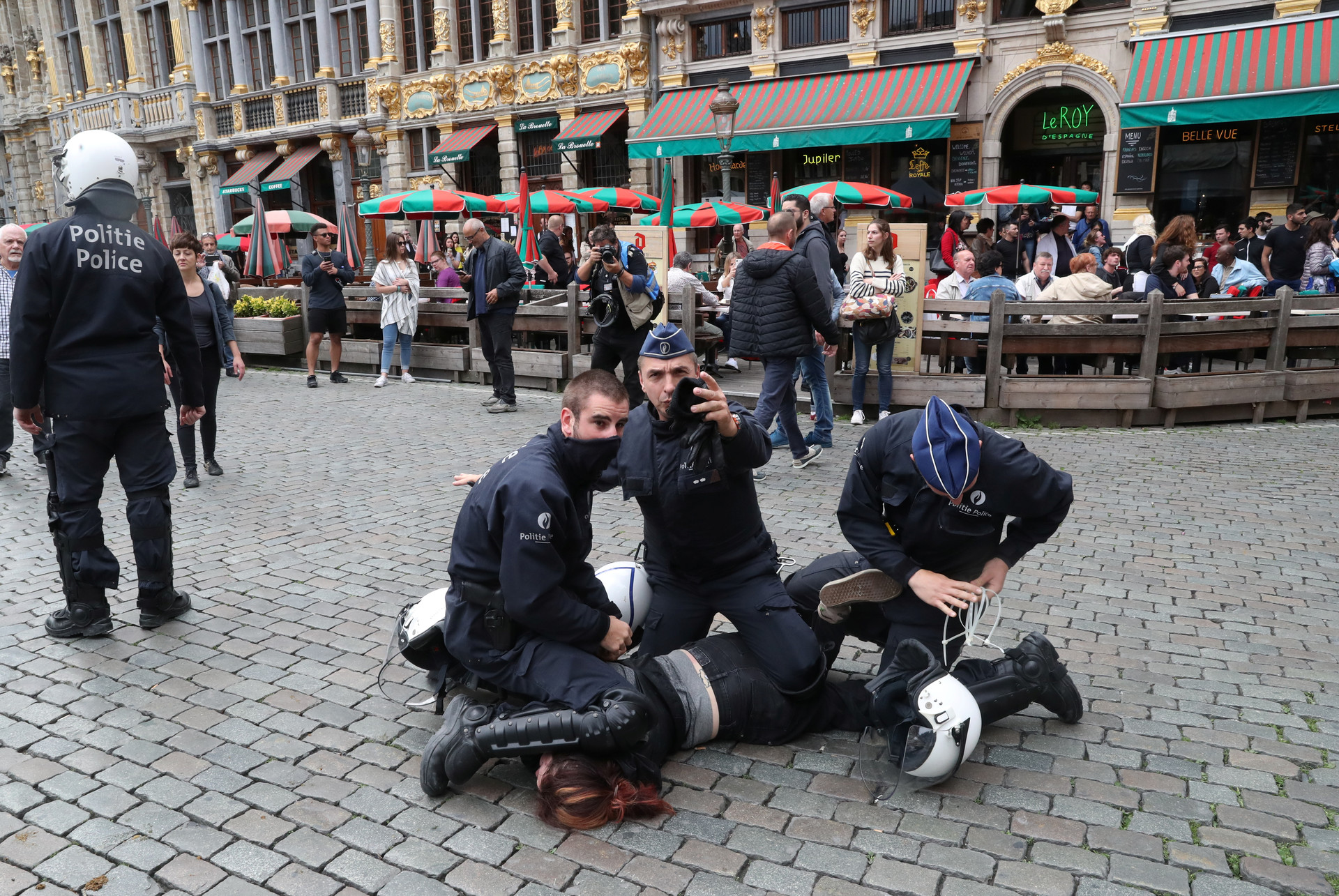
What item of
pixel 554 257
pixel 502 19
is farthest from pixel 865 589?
pixel 502 19

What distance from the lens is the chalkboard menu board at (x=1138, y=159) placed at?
16797mm

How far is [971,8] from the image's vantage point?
17.9 metres

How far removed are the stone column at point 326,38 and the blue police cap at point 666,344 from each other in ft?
88.7

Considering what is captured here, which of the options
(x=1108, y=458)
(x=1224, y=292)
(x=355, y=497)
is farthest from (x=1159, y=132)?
(x=355, y=497)

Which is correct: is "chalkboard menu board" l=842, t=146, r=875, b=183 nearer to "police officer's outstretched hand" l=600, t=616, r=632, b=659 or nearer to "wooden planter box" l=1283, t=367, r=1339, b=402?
"wooden planter box" l=1283, t=367, r=1339, b=402

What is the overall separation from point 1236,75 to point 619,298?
12465 millimetres

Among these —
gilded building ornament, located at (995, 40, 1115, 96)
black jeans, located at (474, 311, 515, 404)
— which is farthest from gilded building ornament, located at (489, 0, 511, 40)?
black jeans, located at (474, 311, 515, 404)

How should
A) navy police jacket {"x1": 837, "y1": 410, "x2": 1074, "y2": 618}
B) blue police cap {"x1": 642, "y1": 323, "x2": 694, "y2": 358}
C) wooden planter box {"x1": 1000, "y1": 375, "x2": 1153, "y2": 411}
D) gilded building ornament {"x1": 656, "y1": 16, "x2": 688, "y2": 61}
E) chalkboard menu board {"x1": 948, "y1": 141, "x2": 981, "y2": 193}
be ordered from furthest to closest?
1. gilded building ornament {"x1": 656, "y1": 16, "x2": 688, "y2": 61}
2. chalkboard menu board {"x1": 948, "y1": 141, "x2": 981, "y2": 193}
3. wooden planter box {"x1": 1000, "y1": 375, "x2": 1153, "y2": 411}
4. blue police cap {"x1": 642, "y1": 323, "x2": 694, "y2": 358}
5. navy police jacket {"x1": 837, "y1": 410, "x2": 1074, "y2": 618}

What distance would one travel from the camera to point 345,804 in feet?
10.2

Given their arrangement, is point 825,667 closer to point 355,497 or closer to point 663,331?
point 663,331

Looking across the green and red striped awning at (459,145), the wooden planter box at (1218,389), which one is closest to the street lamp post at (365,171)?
the green and red striped awning at (459,145)

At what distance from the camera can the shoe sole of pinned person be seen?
346 cm

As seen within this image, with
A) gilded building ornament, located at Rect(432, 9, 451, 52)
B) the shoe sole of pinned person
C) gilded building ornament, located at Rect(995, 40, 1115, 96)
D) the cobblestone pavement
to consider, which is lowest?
the cobblestone pavement

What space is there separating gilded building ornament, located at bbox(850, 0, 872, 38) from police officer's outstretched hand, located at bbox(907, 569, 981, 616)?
18201 millimetres
